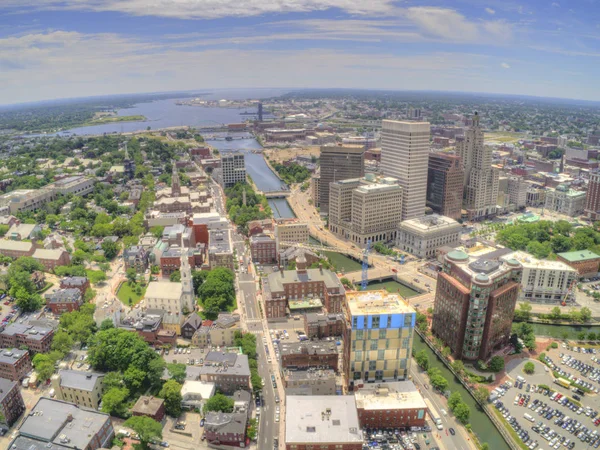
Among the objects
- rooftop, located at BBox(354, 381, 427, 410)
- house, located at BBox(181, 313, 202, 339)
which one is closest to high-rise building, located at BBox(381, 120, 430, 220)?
house, located at BBox(181, 313, 202, 339)

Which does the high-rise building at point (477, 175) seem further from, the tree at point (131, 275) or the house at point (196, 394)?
the house at point (196, 394)

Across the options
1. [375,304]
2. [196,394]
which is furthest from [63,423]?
[375,304]

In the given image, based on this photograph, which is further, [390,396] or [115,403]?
[390,396]

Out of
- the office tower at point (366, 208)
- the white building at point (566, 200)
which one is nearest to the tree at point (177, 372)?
the office tower at point (366, 208)

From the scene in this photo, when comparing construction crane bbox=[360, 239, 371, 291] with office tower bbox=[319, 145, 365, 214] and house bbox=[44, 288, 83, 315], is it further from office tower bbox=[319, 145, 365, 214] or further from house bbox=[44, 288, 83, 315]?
house bbox=[44, 288, 83, 315]

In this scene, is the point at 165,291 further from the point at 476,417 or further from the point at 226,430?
the point at 476,417

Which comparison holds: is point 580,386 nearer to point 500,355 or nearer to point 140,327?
point 500,355
